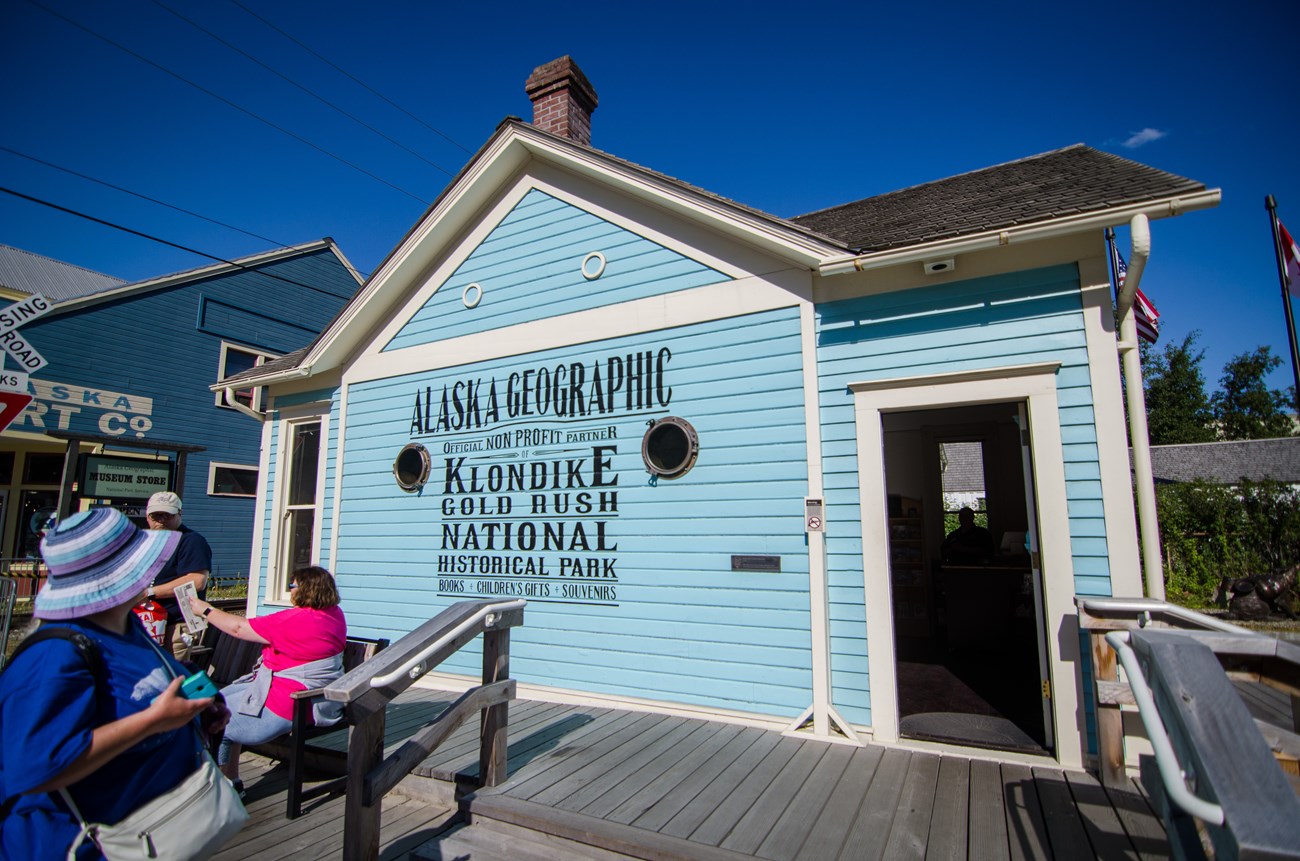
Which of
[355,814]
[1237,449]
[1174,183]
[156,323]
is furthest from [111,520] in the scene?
[1237,449]

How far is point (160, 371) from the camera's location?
15898 millimetres

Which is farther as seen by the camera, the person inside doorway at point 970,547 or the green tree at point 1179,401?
the green tree at point 1179,401

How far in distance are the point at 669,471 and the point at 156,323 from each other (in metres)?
16.0

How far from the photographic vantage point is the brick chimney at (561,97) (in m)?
7.45

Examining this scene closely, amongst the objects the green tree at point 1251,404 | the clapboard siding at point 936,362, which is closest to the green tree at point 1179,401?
the green tree at point 1251,404

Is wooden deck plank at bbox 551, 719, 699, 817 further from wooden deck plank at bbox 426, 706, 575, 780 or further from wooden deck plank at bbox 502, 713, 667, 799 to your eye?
wooden deck plank at bbox 426, 706, 575, 780

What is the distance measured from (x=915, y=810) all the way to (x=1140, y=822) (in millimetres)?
1080

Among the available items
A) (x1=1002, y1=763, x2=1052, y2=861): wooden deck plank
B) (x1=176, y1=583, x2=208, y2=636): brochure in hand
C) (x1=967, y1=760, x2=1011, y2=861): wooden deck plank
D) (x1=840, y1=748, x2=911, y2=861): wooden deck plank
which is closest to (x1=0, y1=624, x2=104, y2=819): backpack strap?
(x1=176, y1=583, x2=208, y2=636): brochure in hand

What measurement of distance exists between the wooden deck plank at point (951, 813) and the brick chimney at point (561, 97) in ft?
22.5

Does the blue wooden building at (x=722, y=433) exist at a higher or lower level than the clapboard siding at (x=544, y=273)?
lower

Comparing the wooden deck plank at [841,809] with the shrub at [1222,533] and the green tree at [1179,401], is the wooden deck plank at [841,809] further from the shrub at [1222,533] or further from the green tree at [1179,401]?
the green tree at [1179,401]

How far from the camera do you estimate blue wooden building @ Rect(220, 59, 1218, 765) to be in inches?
177

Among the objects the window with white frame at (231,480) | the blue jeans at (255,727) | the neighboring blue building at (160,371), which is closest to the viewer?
the blue jeans at (255,727)

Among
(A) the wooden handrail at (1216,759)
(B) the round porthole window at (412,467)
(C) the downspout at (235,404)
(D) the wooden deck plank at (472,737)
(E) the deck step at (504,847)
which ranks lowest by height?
(E) the deck step at (504,847)
